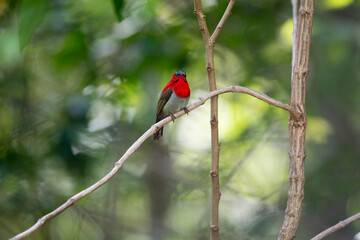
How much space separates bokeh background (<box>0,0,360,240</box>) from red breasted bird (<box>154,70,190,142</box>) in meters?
0.12

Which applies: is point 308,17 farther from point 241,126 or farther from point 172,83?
point 241,126

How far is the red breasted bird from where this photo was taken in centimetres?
371

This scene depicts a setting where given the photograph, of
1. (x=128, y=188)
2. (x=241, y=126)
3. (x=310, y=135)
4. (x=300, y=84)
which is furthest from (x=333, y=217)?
(x=300, y=84)

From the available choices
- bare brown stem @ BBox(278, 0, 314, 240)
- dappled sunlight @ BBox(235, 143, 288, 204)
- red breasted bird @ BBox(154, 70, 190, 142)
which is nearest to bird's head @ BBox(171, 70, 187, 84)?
red breasted bird @ BBox(154, 70, 190, 142)

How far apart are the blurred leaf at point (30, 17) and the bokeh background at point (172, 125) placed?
1.40 m

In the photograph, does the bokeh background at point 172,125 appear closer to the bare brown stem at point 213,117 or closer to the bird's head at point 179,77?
the bird's head at point 179,77

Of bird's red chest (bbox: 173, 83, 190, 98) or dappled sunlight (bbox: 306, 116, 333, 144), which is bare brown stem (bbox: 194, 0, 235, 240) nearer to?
bird's red chest (bbox: 173, 83, 190, 98)

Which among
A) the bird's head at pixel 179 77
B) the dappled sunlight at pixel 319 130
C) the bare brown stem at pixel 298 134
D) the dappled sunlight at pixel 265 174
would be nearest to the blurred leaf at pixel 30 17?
the bare brown stem at pixel 298 134

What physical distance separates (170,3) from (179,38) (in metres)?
1.58

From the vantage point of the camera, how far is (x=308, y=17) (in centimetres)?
212

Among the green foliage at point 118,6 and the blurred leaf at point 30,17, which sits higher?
the green foliage at point 118,6

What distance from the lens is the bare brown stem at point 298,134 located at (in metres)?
2.07

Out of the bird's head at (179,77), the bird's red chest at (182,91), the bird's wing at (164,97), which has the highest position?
Answer: the bird's head at (179,77)

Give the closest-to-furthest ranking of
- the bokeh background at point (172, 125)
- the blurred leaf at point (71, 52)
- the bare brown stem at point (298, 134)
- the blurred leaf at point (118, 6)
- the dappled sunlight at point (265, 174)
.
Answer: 1. the bare brown stem at point (298, 134)
2. the blurred leaf at point (118, 6)
3. the blurred leaf at point (71, 52)
4. the bokeh background at point (172, 125)
5. the dappled sunlight at point (265, 174)
